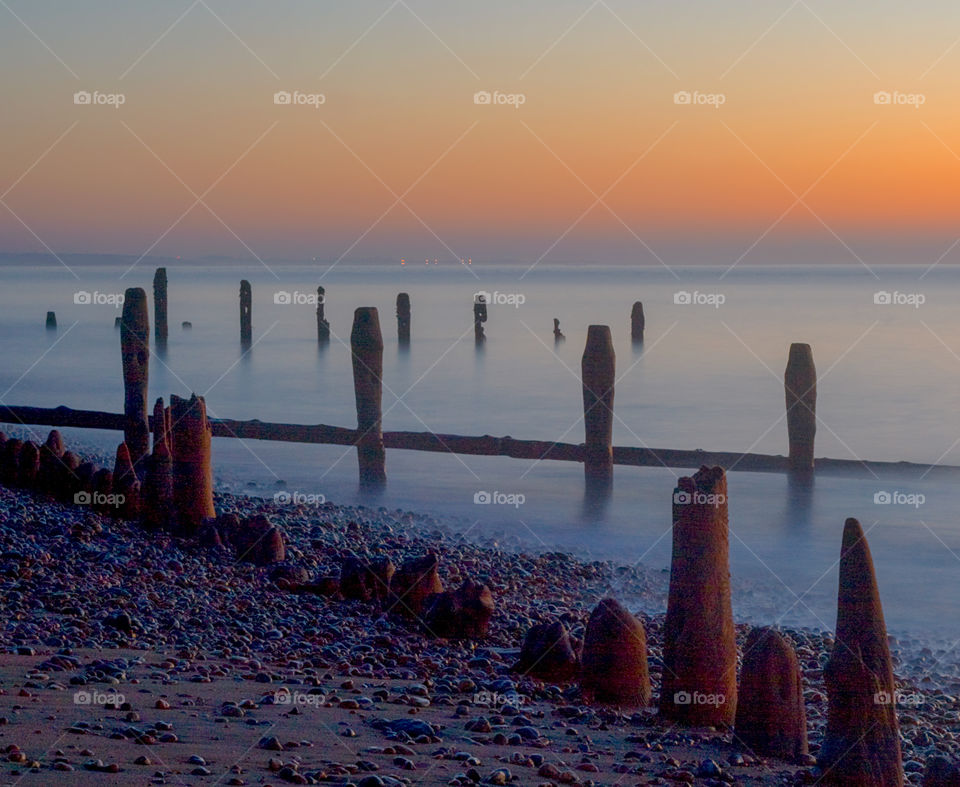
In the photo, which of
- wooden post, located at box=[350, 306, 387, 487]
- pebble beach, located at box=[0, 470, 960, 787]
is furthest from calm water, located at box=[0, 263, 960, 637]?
pebble beach, located at box=[0, 470, 960, 787]

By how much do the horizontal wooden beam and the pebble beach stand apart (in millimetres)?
4954

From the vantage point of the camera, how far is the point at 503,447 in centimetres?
1563

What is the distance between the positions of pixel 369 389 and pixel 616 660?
10345mm

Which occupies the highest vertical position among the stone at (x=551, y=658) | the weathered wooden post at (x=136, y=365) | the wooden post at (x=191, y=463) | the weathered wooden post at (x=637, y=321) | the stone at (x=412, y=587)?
the weathered wooden post at (x=637, y=321)

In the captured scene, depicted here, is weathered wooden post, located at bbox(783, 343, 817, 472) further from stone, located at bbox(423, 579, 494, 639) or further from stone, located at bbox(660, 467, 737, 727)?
stone, located at bbox(660, 467, 737, 727)

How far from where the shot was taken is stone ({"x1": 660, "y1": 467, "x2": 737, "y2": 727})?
6.08 m

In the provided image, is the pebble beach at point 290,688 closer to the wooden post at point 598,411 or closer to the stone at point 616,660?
the stone at point 616,660

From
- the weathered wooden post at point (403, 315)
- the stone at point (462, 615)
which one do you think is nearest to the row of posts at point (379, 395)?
the stone at point (462, 615)

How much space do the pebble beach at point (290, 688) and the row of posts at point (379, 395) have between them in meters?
4.73

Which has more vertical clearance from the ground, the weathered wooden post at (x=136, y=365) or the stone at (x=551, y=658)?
the weathered wooden post at (x=136, y=365)

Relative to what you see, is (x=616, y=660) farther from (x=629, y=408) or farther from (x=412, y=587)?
(x=629, y=408)

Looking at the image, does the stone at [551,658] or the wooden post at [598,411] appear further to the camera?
the wooden post at [598,411]

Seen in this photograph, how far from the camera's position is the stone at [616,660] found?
6574mm

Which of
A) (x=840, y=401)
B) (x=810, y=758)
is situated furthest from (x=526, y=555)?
(x=840, y=401)
